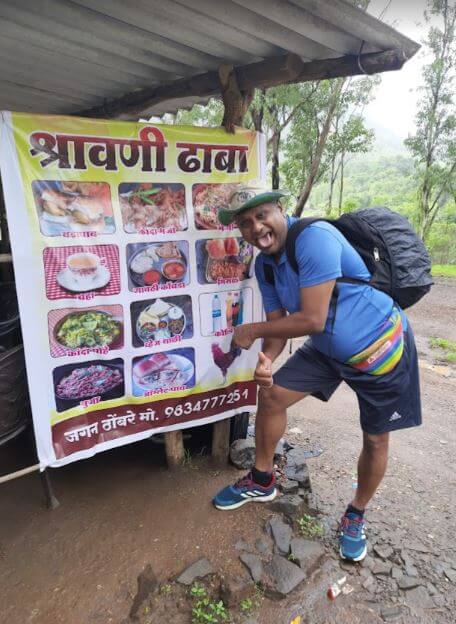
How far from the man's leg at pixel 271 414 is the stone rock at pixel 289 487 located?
0.38m

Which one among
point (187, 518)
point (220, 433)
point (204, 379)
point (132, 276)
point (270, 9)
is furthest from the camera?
point (220, 433)

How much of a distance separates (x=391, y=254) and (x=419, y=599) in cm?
187

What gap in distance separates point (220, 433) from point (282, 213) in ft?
5.46

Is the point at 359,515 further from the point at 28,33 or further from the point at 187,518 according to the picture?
the point at 28,33

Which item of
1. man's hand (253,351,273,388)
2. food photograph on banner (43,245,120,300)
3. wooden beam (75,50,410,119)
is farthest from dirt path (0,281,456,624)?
wooden beam (75,50,410,119)

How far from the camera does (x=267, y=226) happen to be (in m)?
2.15

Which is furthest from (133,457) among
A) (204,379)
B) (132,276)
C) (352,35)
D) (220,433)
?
(352,35)

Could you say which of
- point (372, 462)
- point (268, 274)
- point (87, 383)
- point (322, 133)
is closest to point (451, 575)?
point (372, 462)

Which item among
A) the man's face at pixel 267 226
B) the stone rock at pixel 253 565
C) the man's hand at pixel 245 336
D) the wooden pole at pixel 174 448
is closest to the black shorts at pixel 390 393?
the man's hand at pixel 245 336

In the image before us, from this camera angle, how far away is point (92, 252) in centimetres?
228

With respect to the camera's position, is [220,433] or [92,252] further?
[220,433]

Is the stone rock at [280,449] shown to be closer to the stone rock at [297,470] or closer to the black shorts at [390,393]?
the stone rock at [297,470]

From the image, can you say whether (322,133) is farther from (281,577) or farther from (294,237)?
(281,577)

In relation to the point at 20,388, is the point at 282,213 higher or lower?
higher
